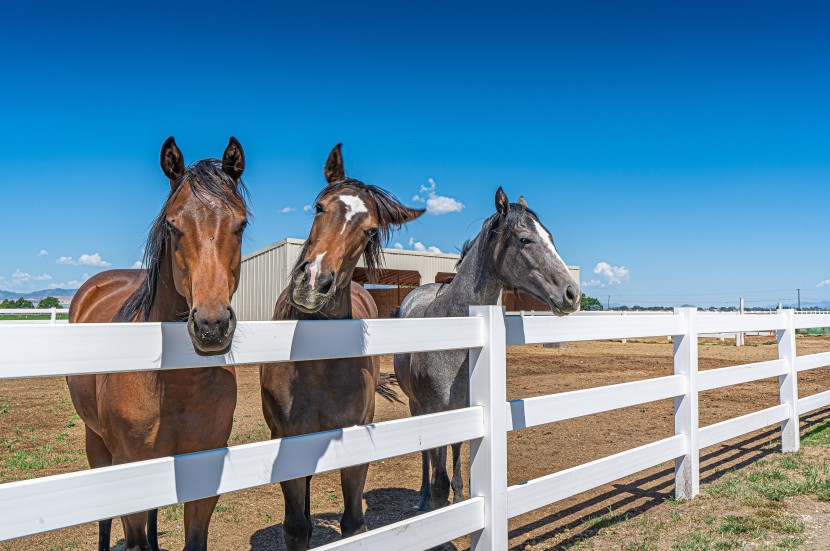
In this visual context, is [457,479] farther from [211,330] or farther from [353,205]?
[211,330]

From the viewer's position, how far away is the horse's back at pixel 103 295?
3.94m

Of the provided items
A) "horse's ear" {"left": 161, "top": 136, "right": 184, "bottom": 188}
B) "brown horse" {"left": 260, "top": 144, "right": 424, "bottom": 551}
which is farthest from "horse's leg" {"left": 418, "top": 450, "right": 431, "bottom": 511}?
"horse's ear" {"left": 161, "top": 136, "right": 184, "bottom": 188}

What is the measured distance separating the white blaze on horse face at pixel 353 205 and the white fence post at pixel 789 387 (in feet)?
16.8

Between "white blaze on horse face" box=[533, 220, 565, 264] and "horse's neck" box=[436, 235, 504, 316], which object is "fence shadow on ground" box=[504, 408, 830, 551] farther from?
"white blaze on horse face" box=[533, 220, 565, 264]

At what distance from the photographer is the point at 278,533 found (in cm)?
427

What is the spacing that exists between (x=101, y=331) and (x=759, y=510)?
4.54 m

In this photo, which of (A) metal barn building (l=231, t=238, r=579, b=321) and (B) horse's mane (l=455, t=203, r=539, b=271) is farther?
(A) metal barn building (l=231, t=238, r=579, b=321)

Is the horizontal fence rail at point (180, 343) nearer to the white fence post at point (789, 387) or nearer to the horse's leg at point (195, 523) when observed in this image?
the horse's leg at point (195, 523)

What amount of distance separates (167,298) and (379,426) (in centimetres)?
113

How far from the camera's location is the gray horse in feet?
12.5

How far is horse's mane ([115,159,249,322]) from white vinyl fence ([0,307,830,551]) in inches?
24.4

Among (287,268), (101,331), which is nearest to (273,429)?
(101,331)

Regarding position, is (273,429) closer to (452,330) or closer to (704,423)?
(452,330)

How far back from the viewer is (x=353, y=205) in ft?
10.5
